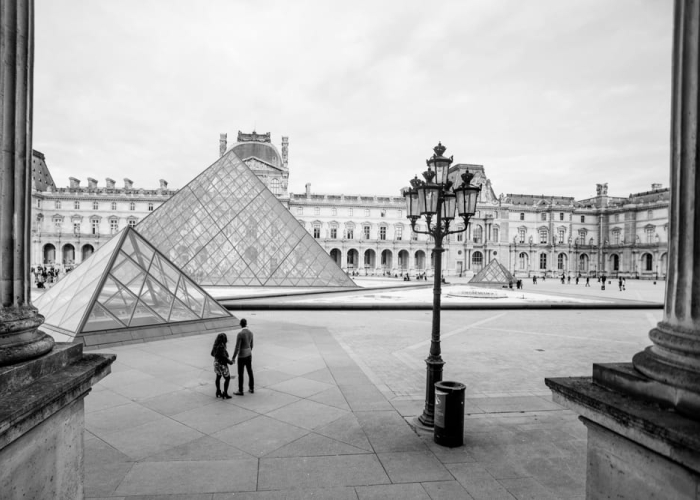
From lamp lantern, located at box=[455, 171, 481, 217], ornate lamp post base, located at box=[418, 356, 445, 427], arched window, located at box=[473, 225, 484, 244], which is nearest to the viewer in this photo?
ornate lamp post base, located at box=[418, 356, 445, 427]

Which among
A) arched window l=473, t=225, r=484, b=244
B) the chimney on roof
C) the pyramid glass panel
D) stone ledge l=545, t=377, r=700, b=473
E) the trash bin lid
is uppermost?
the chimney on roof

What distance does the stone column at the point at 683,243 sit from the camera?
1.82 metres

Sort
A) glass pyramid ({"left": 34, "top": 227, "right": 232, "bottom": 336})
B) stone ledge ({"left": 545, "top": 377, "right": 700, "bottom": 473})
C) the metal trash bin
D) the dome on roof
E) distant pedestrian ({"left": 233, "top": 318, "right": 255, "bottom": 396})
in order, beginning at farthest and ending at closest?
the dome on roof < glass pyramid ({"left": 34, "top": 227, "right": 232, "bottom": 336}) < distant pedestrian ({"left": 233, "top": 318, "right": 255, "bottom": 396}) < the metal trash bin < stone ledge ({"left": 545, "top": 377, "right": 700, "bottom": 473})

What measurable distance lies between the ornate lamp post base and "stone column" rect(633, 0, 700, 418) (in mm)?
2707

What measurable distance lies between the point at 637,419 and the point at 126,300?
11014 millimetres

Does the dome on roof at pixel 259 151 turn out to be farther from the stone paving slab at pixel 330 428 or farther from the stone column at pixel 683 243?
the stone column at pixel 683 243

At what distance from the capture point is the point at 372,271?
60.3 meters

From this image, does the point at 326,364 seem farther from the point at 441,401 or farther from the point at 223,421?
the point at 441,401

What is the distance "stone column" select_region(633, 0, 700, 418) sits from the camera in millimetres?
1824

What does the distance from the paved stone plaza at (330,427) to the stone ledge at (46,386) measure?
1.29 metres

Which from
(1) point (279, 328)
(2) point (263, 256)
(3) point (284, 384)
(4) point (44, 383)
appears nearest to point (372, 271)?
(2) point (263, 256)

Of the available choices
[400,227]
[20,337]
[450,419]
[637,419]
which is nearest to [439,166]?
[450,419]

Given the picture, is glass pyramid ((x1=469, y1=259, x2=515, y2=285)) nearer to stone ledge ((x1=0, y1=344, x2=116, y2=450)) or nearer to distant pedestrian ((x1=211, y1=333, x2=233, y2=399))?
distant pedestrian ((x1=211, y1=333, x2=233, y2=399))

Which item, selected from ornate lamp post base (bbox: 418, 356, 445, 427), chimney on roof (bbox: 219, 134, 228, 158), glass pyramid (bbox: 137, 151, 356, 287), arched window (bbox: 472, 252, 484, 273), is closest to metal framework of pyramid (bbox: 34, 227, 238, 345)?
ornate lamp post base (bbox: 418, 356, 445, 427)
